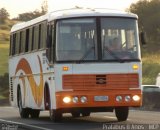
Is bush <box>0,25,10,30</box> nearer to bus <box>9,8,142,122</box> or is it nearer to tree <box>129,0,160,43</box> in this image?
tree <box>129,0,160,43</box>

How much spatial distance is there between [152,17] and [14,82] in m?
85.3

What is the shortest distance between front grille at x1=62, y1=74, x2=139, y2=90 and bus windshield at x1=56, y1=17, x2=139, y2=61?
510mm

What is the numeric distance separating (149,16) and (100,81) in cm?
9442

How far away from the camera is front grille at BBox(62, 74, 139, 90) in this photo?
78.5 feet

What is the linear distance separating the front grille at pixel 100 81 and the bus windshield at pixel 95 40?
1.67 ft

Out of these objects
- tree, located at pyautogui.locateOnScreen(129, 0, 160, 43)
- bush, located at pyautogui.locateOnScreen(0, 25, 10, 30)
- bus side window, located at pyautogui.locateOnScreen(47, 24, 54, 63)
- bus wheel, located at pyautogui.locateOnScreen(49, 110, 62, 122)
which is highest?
bush, located at pyautogui.locateOnScreen(0, 25, 10, 30)

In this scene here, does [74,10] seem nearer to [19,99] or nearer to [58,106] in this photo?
[58,106]

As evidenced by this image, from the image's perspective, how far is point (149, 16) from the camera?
117688 millimetres

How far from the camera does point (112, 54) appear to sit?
24.2m

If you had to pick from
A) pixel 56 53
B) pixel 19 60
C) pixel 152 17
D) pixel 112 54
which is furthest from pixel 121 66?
pixel 152 17

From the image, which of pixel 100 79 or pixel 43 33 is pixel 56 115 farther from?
pixel 43 33

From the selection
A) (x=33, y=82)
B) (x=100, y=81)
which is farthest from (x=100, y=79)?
(x=33, y=82)

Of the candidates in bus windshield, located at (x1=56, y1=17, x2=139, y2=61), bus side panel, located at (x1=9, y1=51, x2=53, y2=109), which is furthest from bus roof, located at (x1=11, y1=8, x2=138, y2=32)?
bus side panel, located at (x1=9, y1=51, x2=53, y2=109)

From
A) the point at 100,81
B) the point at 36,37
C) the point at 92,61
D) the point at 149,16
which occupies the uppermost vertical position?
the point at 149,16
